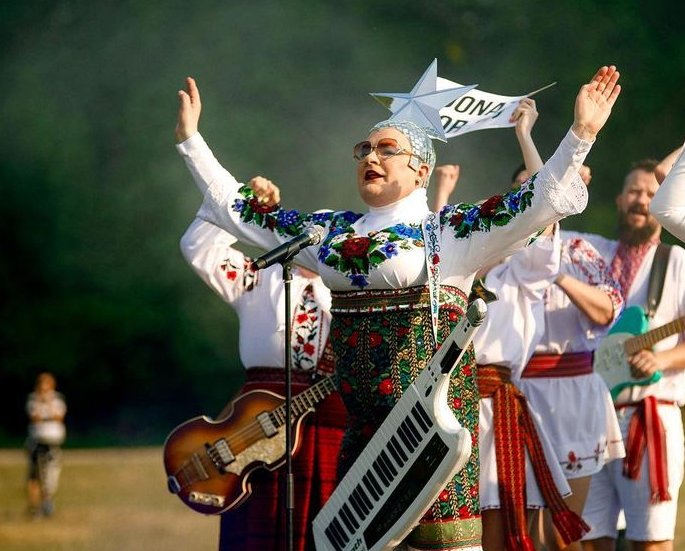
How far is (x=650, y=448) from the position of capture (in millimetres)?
5254

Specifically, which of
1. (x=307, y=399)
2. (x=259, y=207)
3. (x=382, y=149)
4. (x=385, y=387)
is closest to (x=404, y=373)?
(x=385, y=387)

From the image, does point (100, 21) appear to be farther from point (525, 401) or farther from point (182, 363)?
point (525, 401)

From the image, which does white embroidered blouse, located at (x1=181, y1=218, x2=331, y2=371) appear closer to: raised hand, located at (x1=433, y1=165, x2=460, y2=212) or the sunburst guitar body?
the sunburst guitar body

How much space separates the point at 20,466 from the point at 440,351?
858cm

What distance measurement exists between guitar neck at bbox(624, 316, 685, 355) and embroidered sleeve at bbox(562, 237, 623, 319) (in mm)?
283

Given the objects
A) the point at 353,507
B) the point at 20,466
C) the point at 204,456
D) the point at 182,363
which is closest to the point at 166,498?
the point at 20,466

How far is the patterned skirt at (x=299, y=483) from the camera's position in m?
4.69

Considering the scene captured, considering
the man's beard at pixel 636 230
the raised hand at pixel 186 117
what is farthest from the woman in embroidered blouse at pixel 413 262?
the man's beard at pixel 636 230

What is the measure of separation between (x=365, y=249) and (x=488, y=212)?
1.07 ft

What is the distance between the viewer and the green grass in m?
7.69

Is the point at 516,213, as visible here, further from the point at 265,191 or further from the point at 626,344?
the point at 626,344

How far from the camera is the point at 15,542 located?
7770mm

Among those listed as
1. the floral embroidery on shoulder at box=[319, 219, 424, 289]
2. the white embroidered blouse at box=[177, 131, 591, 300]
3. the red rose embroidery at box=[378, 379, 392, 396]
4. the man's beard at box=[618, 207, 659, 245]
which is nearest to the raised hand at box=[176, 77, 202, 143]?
the white embroidered blouse at box=[177, 131, 591, 300]

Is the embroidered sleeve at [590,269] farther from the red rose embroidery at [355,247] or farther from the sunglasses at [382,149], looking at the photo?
the red rose embroidery at [355,247]
